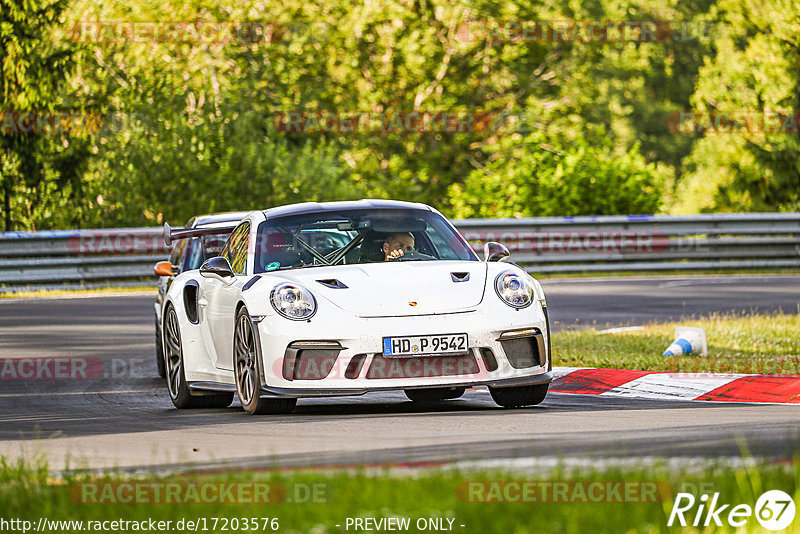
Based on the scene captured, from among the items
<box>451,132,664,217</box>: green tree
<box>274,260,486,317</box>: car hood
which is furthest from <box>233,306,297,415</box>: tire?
<box>451,132,664,217</box>: green tree

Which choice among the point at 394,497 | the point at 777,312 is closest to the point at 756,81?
the point at 777,312

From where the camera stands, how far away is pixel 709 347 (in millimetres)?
13758

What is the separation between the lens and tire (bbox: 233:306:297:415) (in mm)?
9547

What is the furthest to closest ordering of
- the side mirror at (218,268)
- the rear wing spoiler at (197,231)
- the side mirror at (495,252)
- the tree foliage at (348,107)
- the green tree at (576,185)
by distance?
1. the green tree at (576,185)
2. the tree foliage at (348,107)
3. the rear wing spoiler at (197,231)
4. the side mirror at (218,268)
5. the side mirror at (495,252)

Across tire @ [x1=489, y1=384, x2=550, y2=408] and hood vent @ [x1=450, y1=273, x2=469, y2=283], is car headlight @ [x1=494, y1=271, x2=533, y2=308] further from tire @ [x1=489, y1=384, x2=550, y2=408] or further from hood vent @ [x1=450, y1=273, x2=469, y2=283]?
tire @ [x1=489, y1=384, x2=550, y2=408]

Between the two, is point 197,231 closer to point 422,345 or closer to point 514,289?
point 514,289

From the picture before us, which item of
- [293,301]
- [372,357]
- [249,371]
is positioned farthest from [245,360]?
[372,357]

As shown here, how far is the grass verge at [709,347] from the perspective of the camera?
11867 mm

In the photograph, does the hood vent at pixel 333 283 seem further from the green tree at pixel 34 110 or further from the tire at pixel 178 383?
the green tree at pixel 34 110

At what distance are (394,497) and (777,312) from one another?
13186 millimetres

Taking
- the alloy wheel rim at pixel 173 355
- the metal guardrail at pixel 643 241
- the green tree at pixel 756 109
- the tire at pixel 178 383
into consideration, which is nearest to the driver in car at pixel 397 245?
the tire at pixel 178 383

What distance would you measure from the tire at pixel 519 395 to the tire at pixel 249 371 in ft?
4.52

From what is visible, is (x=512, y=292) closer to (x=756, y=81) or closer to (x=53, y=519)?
(x=53, y=519)

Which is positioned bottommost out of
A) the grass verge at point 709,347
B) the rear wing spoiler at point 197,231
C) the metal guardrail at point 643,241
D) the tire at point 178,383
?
the metal guardrail at point 643,241
